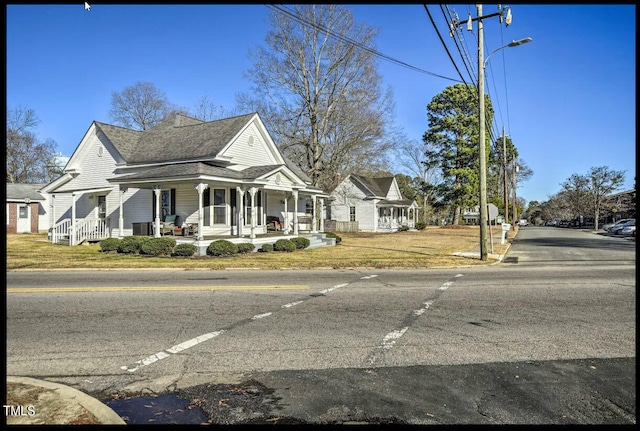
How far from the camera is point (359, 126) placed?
33062 millimetres

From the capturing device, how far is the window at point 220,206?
24.1m

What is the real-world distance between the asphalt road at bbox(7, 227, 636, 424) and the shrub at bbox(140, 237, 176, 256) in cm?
850

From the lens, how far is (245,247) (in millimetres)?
20984

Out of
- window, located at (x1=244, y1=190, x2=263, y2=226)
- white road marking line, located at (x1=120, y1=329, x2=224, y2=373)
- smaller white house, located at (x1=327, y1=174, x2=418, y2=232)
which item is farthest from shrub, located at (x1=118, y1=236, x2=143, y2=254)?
smaller white house, located at (x1=327, y1=174, x2=418, y2=232)

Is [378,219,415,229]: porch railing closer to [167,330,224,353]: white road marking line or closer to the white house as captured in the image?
the white house

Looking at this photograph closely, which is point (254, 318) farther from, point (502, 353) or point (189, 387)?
point (502, 353)

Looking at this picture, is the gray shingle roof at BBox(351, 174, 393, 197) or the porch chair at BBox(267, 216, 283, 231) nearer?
the porch chair at BBox(267, 216, 283, 231)

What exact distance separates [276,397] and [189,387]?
97 centimetres

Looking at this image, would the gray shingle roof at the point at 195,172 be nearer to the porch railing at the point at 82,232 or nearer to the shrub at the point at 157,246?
the shrub at the point at 157,246

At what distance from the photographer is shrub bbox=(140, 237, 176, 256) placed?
63.9ft

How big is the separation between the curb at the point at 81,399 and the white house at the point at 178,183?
15.7 meters

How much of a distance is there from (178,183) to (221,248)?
17.3ft

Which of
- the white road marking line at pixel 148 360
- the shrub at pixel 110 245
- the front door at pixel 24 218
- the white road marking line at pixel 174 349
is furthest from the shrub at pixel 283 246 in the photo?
the front door at pixel 24 218

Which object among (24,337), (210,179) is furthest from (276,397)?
(210,179)
